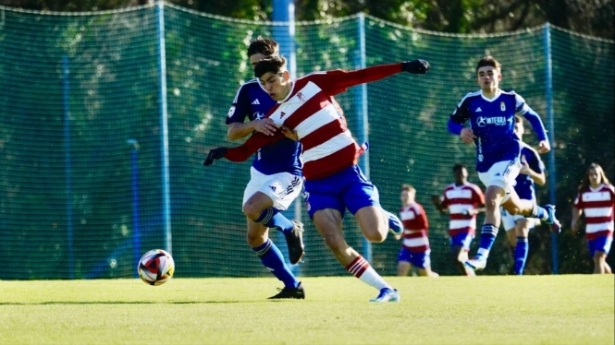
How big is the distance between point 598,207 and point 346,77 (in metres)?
10.2

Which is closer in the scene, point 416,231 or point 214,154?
point 214,154

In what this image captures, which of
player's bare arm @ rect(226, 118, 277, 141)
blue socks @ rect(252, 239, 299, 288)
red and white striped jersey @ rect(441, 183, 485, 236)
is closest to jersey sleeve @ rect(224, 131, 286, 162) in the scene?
player's bare arm @ rect(226, 118, 277, 141)

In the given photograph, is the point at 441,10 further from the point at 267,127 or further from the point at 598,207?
the point at 267,127

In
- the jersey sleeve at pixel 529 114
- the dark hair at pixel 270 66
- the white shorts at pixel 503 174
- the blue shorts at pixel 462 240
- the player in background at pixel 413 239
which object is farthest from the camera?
the player in background at pixel 413 239

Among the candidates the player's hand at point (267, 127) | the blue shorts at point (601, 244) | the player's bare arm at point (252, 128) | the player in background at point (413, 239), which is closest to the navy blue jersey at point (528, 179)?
the player in background at point (413, 239)

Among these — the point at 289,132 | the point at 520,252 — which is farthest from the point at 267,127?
the point at 520,252

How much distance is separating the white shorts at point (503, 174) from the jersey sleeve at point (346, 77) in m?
4.12

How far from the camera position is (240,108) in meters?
9.75

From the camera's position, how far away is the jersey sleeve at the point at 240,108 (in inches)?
381

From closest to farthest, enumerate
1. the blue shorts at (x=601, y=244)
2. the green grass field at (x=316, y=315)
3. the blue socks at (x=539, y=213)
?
the green grass field at (x=316, y=315) < the blue socks at (x=539, y=213) < the blue shorts at (x=601, y=244)

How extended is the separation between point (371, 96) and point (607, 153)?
14.3 feet

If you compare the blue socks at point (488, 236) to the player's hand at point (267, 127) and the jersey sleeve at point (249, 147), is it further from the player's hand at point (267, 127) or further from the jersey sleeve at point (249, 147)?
the player's hand at point (267, 127)

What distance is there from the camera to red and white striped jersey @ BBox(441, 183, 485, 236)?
1744 centimetres

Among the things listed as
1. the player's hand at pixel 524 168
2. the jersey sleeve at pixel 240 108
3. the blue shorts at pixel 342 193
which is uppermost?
the jersey sleeve at pixel 240 108
